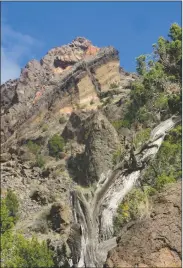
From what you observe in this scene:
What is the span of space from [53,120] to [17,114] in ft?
51.7

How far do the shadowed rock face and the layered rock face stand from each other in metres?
68.1

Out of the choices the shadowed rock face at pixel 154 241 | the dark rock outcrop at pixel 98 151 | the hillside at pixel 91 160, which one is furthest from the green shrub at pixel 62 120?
the shadowed rock face at pixel 154 241

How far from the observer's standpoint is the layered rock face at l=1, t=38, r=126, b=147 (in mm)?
83750

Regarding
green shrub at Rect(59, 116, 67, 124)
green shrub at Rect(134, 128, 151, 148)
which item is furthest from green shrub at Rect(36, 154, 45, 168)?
green shrub at Rect(134, 128, 151, 148)

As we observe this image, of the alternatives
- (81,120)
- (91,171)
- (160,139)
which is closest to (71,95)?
(81,120)

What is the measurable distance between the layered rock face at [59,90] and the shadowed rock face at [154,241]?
6811cm

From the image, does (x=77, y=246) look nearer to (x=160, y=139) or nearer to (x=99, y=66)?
(x=160, y=139)

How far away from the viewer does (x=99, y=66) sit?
89.0 metres

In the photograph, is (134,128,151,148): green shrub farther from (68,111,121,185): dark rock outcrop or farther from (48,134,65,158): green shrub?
(48,134,65,158): green shrub

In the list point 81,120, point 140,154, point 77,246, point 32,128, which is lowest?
point 77,246

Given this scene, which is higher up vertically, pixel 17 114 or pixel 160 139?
pixel 17 114

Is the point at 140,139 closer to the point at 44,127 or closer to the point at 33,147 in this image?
the point at 33,147

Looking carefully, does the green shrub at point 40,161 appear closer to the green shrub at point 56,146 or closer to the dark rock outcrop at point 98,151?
the green shrub at point 56,146

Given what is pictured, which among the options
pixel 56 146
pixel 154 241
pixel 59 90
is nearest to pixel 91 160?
pixel 56 146
